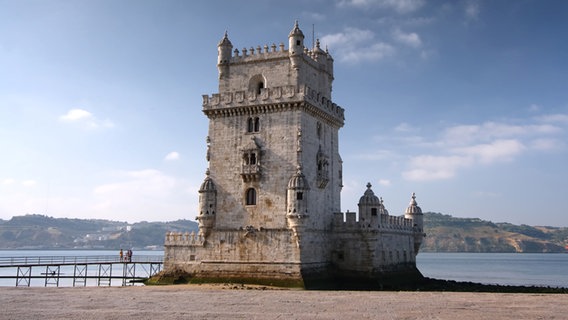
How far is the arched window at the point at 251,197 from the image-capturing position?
157 ft

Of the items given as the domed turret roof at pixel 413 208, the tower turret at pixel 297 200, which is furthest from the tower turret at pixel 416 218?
the tower turret at pixel 297 200

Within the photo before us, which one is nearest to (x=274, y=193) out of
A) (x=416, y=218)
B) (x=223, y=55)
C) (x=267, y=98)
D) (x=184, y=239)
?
(x=267, y=98)

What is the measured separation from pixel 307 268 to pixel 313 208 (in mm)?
4998

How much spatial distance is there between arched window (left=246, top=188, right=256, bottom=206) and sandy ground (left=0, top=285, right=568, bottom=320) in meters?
8.51

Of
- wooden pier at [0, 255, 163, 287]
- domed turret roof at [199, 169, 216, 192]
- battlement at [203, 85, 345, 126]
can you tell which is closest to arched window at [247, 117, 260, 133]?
battlement at [203, 85, 345, 126]

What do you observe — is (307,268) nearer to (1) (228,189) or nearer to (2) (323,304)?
(1) (228,189)

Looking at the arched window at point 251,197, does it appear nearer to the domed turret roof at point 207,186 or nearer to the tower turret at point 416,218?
the domed turret roof at point 207,186

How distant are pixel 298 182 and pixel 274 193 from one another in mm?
2658

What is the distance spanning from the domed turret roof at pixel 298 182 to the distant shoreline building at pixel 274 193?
0.27 ft

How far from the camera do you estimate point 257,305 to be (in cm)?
3198

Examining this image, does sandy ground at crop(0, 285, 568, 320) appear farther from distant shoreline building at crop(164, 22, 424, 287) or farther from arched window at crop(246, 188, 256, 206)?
arched window at crop(246, 188, 256, 206)

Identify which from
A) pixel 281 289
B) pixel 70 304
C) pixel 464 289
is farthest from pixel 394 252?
pixel 70 304

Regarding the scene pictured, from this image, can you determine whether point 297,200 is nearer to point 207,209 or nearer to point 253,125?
point 253,125

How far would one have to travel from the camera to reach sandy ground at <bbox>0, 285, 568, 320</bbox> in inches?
1090
